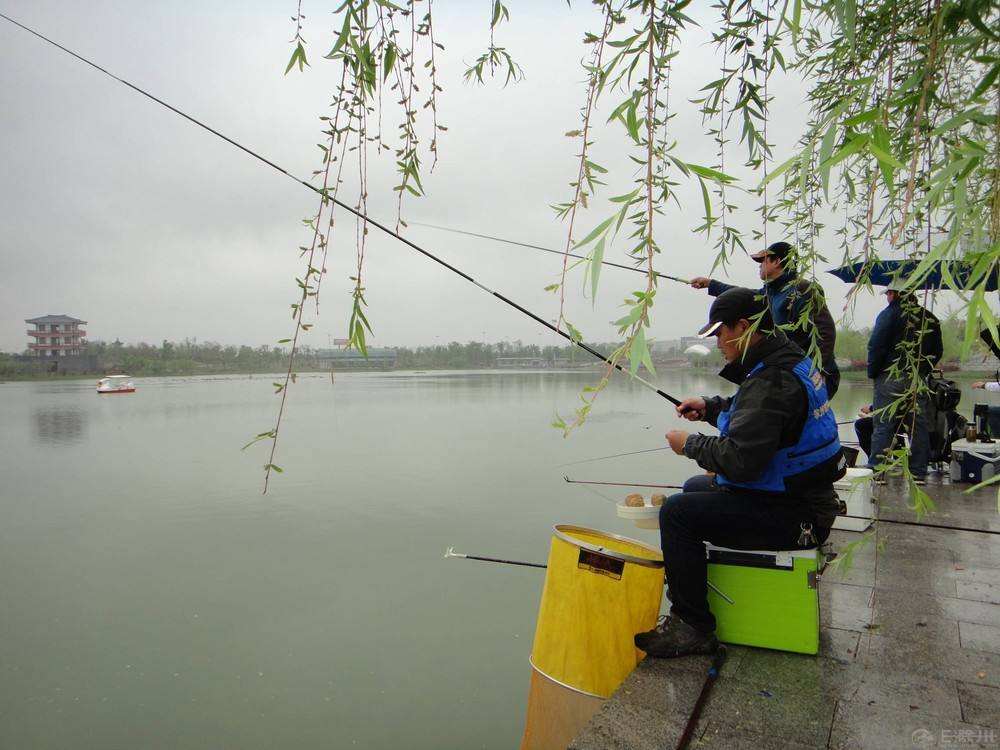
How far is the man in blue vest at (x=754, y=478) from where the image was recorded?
7.25ft

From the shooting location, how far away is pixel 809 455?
2268mm

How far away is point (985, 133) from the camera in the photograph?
1.42 meters

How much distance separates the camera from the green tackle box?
7.47ft

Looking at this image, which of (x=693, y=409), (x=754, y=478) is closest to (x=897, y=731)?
(x=754, y=478)

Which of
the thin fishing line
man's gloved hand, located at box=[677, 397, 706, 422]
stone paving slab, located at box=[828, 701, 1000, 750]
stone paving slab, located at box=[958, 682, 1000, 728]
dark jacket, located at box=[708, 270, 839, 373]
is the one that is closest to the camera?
stone paving slab, located at box=[828, 701, 1000, 750]

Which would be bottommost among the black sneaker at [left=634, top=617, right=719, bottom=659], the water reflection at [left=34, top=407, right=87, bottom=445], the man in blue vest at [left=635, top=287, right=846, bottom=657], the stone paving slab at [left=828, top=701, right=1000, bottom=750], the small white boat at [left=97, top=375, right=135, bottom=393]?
the water reflection at [left=34, top=407, right=87, bottom=445]

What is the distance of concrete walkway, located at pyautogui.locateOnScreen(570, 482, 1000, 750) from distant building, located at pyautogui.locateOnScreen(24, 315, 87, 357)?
292 feet

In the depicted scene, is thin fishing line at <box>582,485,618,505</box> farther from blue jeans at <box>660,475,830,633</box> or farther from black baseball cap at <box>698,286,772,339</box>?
black baseball cap at <box>698,286,772,339</box>

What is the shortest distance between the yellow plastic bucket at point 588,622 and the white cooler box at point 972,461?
4361 mm

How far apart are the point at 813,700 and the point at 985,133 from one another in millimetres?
1734

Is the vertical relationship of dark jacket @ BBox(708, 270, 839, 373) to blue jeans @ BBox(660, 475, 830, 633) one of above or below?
above

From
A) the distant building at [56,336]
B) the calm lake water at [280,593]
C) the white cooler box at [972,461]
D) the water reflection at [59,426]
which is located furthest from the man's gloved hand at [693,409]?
the distant building at [56,336]

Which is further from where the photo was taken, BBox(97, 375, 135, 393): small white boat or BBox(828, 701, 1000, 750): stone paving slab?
BBox(97, 375, 135, 393): small white boat

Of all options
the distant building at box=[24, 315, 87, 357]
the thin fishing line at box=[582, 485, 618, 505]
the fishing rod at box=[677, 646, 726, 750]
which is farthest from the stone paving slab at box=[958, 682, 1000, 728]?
the distant building at box=[24, 315, 87, 357]
